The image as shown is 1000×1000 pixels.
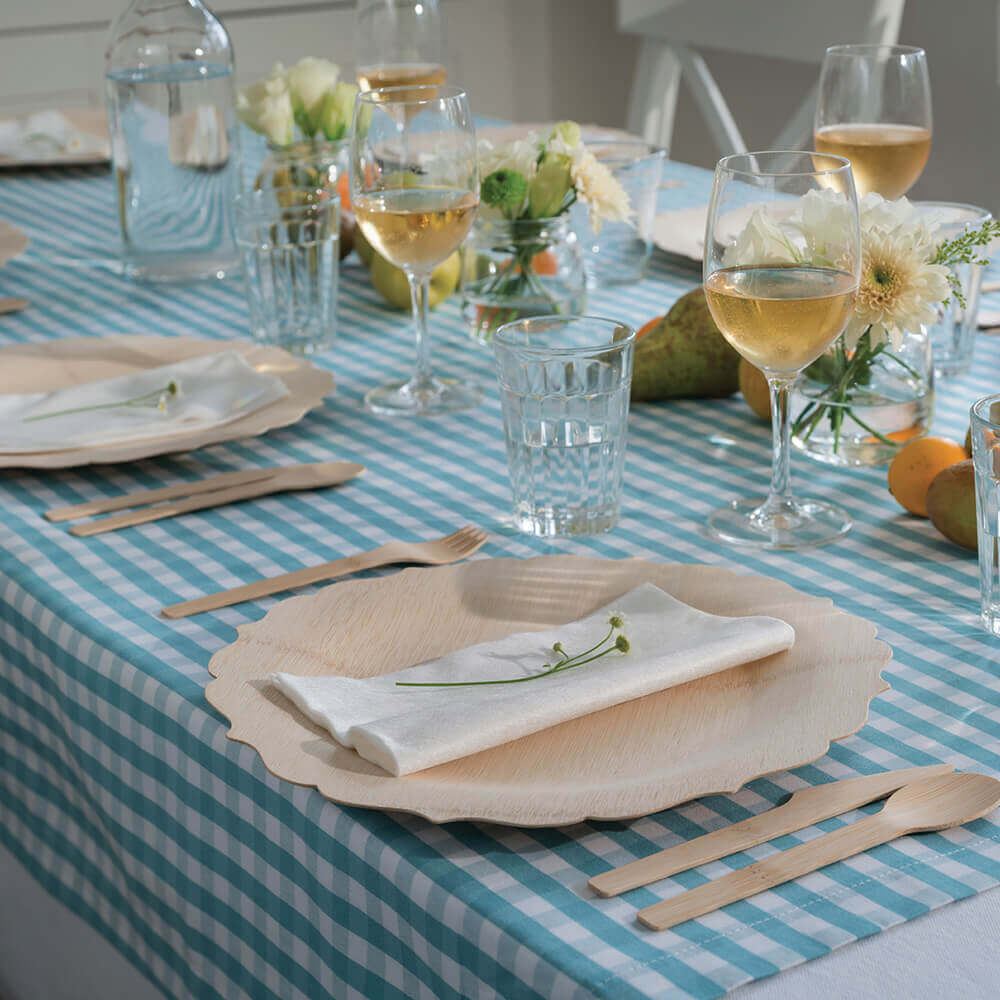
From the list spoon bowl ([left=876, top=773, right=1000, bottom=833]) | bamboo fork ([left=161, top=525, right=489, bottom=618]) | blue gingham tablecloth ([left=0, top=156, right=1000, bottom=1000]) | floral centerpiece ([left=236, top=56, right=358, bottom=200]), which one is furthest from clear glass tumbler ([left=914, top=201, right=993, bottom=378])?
floral centerpiece ([left=236, top=56, right=358, bottom=200])

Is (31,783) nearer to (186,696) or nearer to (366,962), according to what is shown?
(186,696)

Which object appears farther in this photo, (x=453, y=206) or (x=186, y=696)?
(x=453, y=206)

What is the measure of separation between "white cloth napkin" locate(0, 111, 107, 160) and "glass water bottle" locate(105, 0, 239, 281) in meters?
0.61

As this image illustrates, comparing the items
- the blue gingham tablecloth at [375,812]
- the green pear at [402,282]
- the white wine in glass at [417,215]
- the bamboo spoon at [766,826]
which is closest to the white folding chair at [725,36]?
the green pear at [402,282]

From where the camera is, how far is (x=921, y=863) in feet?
1.97

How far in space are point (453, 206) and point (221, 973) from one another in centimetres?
63

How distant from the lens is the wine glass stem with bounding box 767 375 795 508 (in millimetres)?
946

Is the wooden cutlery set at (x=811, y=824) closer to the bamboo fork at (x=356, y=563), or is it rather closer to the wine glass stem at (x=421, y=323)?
the bamboo fork at (x=356, y=563)

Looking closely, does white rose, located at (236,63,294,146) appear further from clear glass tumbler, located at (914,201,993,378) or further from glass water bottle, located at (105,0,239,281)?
clear glass tumbler, located at (914,201,993,378)

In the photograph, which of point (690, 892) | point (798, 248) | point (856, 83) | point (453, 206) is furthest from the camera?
point (856, 83)

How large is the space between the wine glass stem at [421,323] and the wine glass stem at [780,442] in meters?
0.37

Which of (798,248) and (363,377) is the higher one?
(798,248)

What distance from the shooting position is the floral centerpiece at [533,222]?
51.4 inches

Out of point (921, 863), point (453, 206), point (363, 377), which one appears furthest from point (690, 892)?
point (363, 377)
